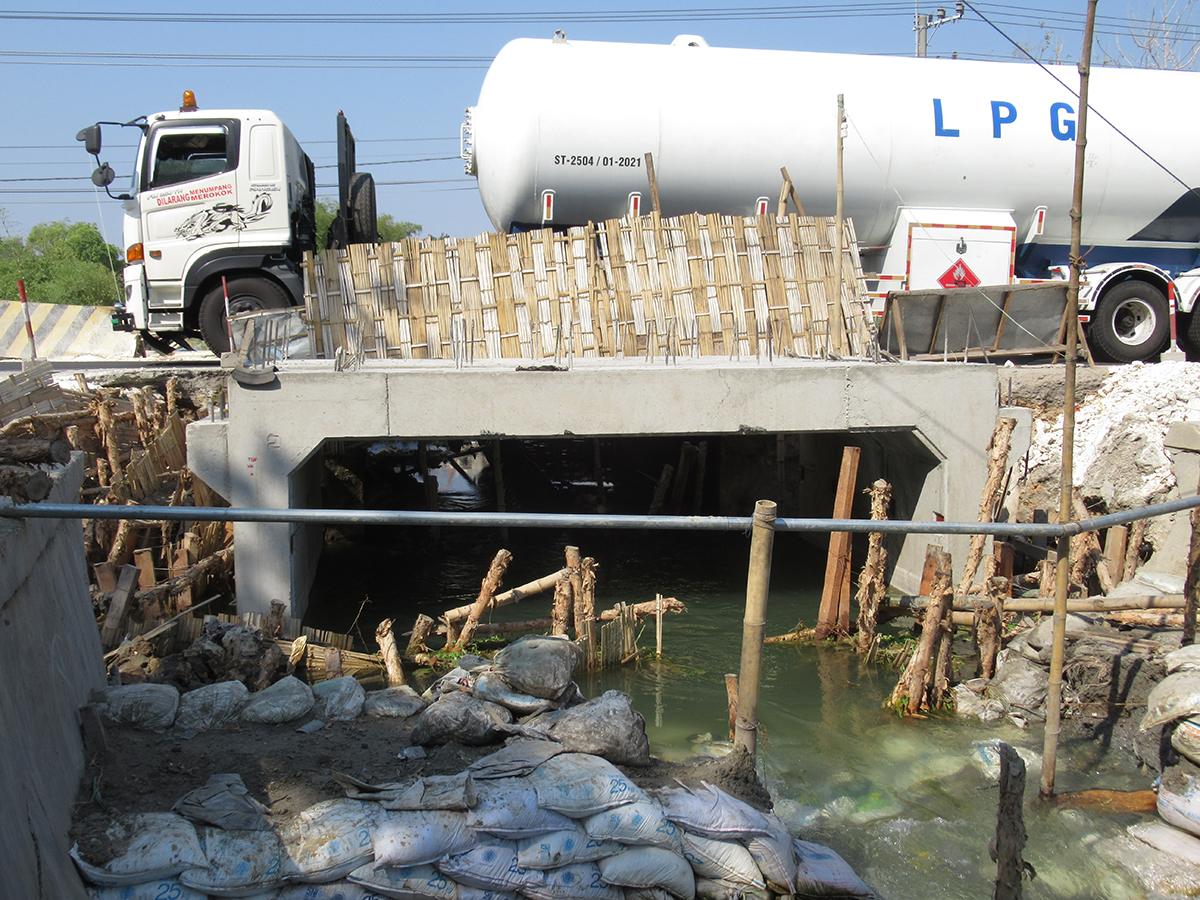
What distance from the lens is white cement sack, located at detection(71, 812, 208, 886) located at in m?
3.06

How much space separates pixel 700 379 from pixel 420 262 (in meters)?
3.80

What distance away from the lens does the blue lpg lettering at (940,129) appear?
Answer: 1155 centimetres

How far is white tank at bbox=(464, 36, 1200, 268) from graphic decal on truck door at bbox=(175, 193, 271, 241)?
3.11m

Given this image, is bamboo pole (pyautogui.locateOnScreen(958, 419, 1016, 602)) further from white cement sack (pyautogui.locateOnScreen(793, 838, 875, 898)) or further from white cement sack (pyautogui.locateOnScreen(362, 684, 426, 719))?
white cement sack (pyautogui.locateOnScreen(362, 684, 426, 719))

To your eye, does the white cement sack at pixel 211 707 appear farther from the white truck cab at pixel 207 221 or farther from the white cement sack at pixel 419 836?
the white truck cab at pixel 207 221

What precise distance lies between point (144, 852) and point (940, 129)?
1210cm

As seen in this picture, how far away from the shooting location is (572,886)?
141 inches

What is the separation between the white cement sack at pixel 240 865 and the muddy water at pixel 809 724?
10.8 feet

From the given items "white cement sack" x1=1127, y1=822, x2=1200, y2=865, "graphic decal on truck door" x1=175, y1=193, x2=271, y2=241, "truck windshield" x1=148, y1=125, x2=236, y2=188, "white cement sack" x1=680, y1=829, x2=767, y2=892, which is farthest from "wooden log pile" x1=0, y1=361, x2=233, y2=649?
"white cement sack" x1=1127, y1=822, x2=1200, y2=865

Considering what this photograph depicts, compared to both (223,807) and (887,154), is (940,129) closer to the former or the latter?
(887,154)

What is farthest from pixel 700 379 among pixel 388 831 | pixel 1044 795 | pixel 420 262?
pixel 388 831

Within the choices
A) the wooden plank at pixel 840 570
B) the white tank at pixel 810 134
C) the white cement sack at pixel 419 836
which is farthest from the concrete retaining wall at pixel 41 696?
the white tank at pixel 810 134

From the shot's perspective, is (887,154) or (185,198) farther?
(887,154)

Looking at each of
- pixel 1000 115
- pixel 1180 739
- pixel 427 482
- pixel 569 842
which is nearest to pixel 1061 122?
pixel 1000 115
